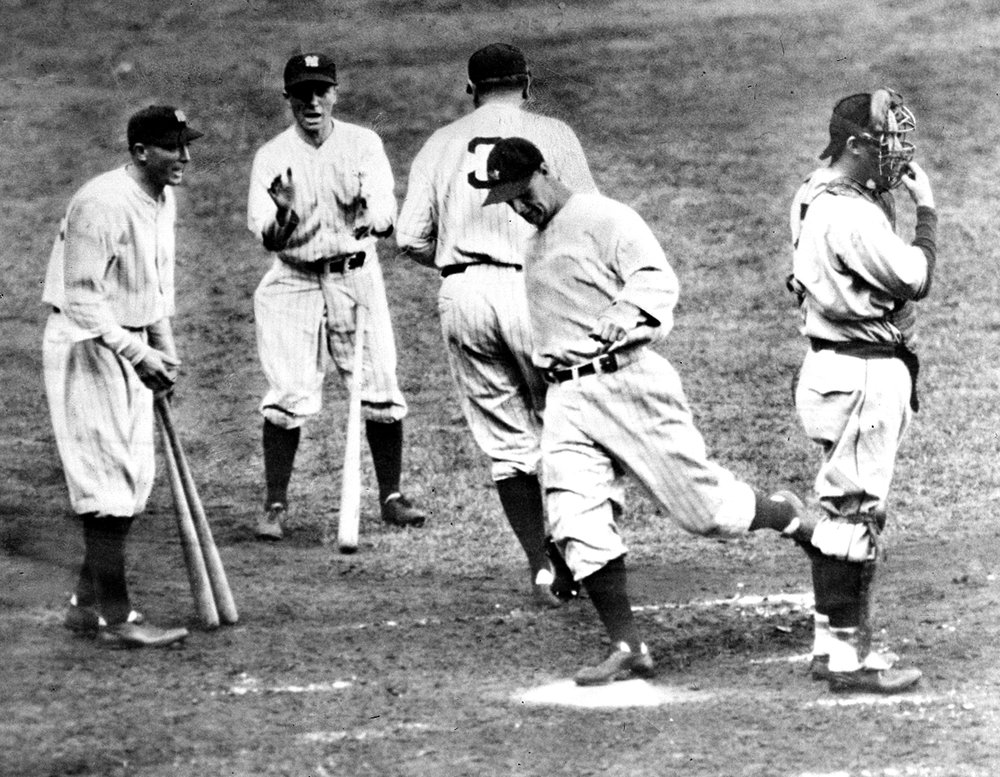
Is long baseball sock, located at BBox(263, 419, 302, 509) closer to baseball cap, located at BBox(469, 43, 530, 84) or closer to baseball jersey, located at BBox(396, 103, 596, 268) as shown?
baseball jersey, located at BBox(396, 103, 596, 268)

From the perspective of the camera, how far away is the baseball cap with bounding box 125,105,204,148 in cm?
500

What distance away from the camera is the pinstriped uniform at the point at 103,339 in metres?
5.01

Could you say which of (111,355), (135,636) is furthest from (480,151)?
(135,636)

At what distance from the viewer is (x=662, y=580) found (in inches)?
233

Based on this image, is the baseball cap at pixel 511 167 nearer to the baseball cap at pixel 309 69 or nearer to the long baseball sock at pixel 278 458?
the baseball cap at pixel 309 69

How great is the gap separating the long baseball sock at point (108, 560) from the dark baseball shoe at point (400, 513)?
163 cm

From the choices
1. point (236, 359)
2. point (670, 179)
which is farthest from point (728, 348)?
point (236, 359)

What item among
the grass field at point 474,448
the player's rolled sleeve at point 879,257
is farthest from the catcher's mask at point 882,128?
the grass field at point 474,448

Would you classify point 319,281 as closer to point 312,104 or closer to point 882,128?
point 312,104

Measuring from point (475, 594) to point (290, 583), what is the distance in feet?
2.17

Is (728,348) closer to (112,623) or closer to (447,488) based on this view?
(447,488)

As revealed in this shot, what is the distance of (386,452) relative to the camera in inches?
263

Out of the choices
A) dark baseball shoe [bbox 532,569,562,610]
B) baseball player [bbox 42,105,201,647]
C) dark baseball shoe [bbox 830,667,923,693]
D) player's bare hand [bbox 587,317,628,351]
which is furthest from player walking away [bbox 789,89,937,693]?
baseball player [bbox 42,105,201,647]

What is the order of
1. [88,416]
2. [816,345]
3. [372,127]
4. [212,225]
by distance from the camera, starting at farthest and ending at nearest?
[212,225] → [372,127] → [88,416] → [816,345]
